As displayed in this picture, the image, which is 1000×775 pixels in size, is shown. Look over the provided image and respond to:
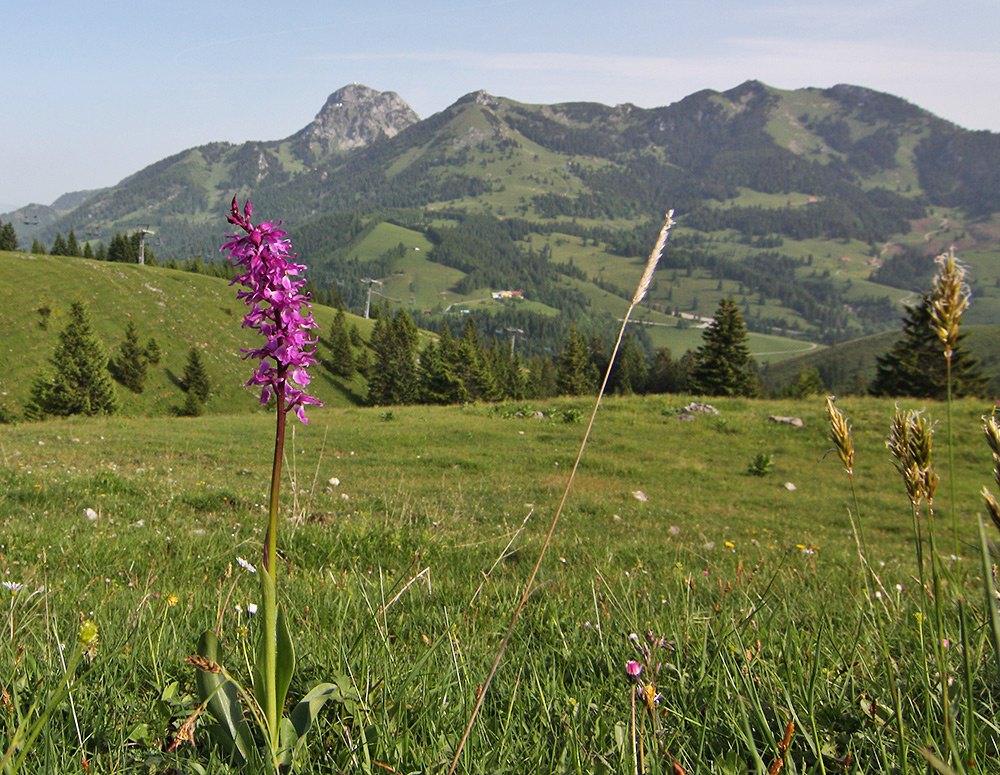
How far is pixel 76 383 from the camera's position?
56.2 meters

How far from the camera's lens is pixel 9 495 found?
7.99 m

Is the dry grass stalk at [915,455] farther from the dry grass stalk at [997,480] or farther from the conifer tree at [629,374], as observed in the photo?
the conifer tree at [629,374]

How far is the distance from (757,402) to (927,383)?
3069 cm

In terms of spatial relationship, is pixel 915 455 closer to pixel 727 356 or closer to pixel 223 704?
pixel 223 704

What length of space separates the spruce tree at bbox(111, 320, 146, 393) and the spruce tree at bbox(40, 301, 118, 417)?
17887 mm

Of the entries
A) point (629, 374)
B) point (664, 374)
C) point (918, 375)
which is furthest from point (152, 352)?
point (918, 375)

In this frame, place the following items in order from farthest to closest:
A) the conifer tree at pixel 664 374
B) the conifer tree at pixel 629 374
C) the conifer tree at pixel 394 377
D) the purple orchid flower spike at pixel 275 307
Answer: the conifer tree at pixel 664 374, the conifer tree at pixel 629 374, the conifer tree at pixel 394 377, the purple orchid flower spike at pixel 275 307

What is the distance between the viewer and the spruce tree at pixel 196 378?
78.9 metres

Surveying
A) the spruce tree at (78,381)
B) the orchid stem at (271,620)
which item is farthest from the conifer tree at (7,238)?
the orchid stem at (271,620)

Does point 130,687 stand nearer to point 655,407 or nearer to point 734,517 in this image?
point 734,517

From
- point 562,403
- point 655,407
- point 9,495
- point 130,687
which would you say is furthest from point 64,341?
point 130,687

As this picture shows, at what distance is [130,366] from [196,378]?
7635 mm

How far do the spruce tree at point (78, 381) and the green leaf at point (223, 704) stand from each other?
2466 inches

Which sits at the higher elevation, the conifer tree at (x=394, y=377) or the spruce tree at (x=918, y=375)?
the spruce tree at (x=918, y=375)
